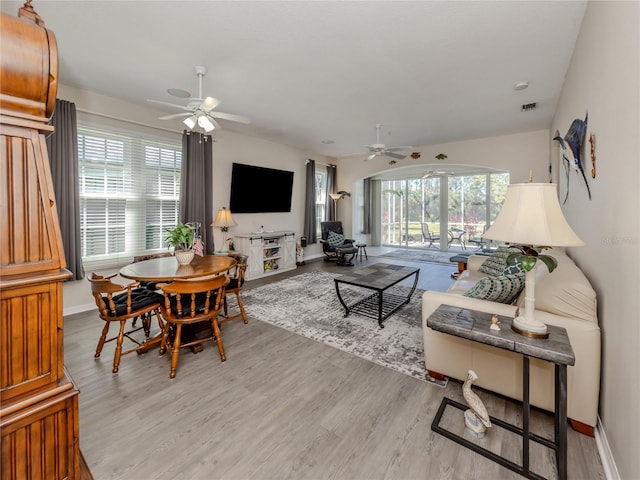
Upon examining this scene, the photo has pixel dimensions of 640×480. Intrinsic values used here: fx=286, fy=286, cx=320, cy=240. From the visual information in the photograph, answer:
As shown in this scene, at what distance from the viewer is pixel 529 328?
4.97ft

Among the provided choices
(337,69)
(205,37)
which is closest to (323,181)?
(337,69)

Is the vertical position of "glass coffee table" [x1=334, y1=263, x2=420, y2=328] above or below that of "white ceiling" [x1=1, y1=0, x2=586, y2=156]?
below

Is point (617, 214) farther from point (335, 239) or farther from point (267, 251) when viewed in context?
point (335, 239)

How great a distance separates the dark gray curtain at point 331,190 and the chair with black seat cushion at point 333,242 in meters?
0.65

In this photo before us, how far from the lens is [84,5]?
2170 millimetres

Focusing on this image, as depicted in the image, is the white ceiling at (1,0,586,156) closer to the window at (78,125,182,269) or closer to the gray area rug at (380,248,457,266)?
the window at (78,125,182,269)

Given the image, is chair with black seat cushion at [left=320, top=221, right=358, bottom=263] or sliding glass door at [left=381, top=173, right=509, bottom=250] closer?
chair with black seat cushion at [left=320, top=221, right=358, bottom=263]

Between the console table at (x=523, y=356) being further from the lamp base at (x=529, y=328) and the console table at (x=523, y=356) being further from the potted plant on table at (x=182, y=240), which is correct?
the potted plant on table at (x=182, y=240)

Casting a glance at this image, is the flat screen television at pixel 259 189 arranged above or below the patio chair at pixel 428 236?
above

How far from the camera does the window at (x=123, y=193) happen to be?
376 cm

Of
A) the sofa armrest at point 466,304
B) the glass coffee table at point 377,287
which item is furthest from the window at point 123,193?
the sofa armrest at point 466,304

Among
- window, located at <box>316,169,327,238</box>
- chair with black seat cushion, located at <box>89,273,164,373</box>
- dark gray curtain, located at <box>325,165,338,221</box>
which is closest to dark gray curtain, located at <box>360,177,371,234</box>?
dark gray curtain, located at <box>325,165,338,221</box>

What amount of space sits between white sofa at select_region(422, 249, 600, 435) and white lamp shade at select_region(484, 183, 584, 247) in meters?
0.55

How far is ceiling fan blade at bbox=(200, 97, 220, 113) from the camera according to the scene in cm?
270
